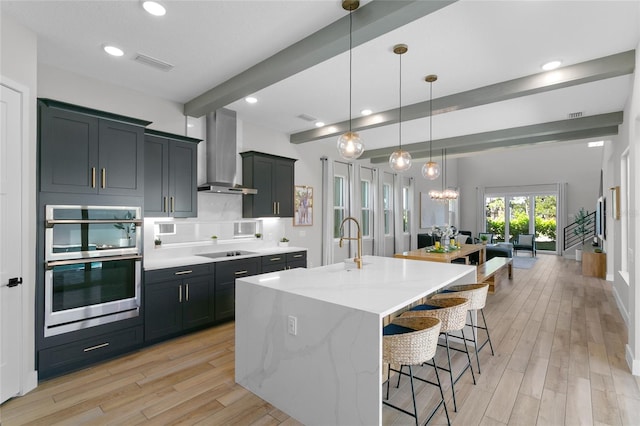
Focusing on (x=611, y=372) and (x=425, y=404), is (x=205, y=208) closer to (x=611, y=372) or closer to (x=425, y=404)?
(x=425, y=404)

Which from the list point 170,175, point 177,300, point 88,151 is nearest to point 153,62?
point 88,151

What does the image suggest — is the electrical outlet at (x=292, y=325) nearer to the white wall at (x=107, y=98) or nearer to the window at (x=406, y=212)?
the white wall at (x=107, y=98)

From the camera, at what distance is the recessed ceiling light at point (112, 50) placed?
9.57 ft

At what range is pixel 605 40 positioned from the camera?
283cm

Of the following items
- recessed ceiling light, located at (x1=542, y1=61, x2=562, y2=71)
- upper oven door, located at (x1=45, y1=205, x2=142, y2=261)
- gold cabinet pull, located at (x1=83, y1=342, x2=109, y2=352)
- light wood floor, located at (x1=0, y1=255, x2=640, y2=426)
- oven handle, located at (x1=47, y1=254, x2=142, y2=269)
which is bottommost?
light wood floor, located at (x1=0, y1=255, x2=640, y2=426)

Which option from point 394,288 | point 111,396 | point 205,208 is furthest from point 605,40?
point 111,396

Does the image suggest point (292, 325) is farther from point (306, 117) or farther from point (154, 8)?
point (306, 117)

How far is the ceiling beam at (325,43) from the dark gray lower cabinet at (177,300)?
2095 mm

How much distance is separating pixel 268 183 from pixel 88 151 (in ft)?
8.45

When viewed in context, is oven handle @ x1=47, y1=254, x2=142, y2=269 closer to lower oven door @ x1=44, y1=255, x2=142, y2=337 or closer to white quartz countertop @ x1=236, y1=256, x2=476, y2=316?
lower oven door @ x1=44, y1=255, x2=142, y2=337

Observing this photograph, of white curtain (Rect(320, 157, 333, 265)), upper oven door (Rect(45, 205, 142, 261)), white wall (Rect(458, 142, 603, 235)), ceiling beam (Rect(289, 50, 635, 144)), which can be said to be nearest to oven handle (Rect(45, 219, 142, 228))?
upper oven door (Rect(45, 205, 142, 261))

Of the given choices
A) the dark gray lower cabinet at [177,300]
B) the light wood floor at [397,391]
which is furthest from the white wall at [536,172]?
the dark gray lower cabinet at [177,300]

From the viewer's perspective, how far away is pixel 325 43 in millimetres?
2617

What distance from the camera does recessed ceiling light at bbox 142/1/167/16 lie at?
2328mm
